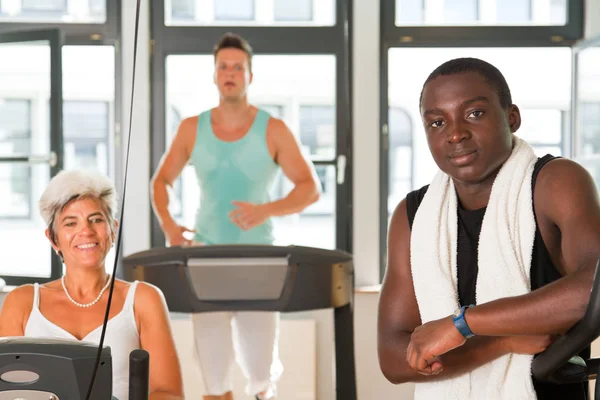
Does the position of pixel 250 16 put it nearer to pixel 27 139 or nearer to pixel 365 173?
pixel 365 173

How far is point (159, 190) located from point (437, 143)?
5.88ft

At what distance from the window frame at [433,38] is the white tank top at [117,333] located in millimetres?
2218

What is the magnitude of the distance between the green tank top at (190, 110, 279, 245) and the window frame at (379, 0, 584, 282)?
1153 mm

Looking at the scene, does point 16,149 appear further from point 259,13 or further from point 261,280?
point 261,280

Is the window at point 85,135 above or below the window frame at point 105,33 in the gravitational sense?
below

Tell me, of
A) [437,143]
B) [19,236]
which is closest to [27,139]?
[19,236]

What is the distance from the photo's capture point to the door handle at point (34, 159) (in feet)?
11.9

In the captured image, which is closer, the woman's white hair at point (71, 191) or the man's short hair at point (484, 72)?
the man's short hair at point (484, 72)

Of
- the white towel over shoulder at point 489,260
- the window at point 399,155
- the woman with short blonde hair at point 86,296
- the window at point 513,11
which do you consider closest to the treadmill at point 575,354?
the white towel over shoulder at point 489,260

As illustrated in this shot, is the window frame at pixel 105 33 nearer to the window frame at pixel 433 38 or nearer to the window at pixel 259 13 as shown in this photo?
the window at pixel 259 13

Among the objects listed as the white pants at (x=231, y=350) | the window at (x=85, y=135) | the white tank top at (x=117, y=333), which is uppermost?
the window at (x=85, y=135)

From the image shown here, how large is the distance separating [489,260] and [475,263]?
60 mm

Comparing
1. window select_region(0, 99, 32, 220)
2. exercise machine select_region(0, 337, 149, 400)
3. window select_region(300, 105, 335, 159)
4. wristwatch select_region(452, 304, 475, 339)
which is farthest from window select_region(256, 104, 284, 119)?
exercise machine select_region(0, 337, 149, 400)

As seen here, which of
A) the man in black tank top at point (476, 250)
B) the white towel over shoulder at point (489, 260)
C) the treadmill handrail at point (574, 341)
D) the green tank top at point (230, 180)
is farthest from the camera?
the green tank top at point (230, 180)
